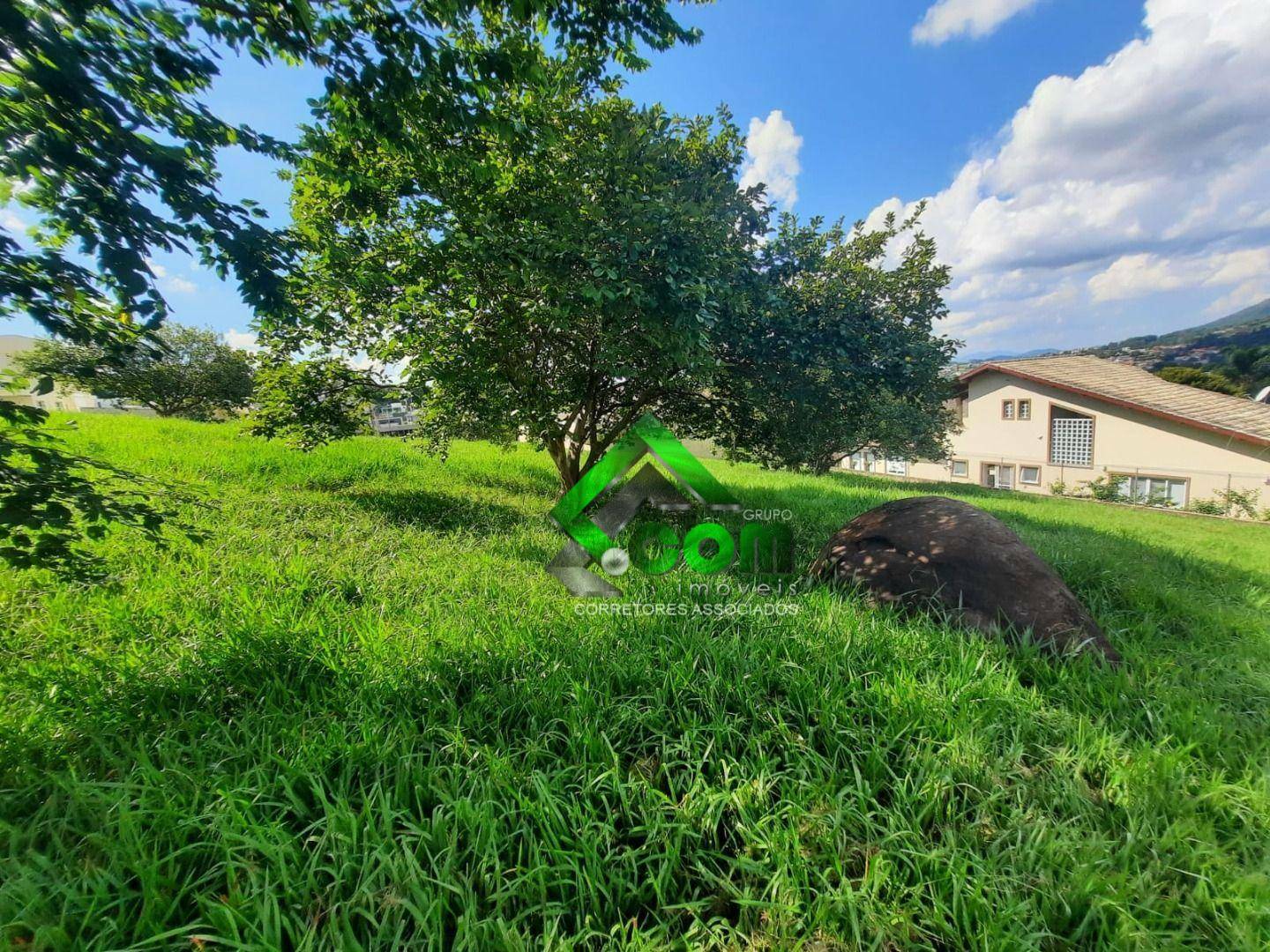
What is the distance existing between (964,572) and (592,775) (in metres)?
2.90

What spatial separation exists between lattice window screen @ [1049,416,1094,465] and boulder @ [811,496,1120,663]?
2131 cm

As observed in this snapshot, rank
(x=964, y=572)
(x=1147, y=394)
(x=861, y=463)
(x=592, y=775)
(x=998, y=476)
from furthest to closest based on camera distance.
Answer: (x=861, y=463)
(x=998, y=476)
(x=1147, y=394)
(x=964, y=572)
(x=592, y=775)

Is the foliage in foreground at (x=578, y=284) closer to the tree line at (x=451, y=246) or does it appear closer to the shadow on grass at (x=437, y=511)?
the tree line at (x=451, y=246)

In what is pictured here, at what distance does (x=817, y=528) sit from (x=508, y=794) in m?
4.61

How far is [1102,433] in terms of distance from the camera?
688 inches

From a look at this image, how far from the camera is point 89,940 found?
3.68 ft

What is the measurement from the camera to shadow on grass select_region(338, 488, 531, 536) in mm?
4992

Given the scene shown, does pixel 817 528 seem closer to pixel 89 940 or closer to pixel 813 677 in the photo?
pixel 813 677

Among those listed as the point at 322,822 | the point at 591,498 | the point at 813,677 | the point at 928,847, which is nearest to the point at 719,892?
the point at 928,847

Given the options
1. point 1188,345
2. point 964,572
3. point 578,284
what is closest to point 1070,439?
point 964,572

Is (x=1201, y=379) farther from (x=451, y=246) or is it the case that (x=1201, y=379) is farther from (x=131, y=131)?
(x=131, y=131)

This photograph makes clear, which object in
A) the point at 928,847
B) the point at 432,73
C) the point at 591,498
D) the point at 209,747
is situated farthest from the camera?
the point at 591,498

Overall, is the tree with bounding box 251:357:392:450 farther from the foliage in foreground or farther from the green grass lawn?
the green grass lawn
